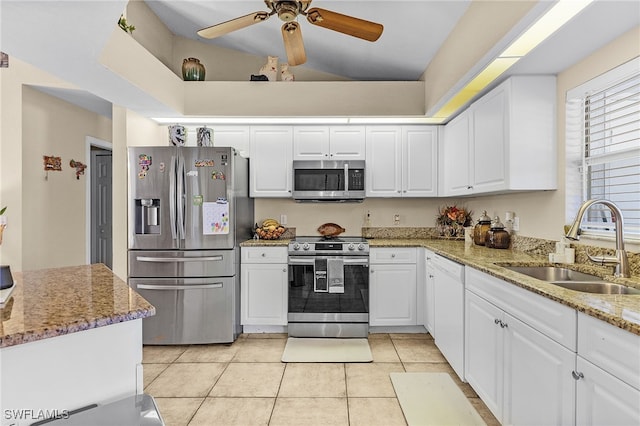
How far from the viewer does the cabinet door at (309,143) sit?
12.4 feet

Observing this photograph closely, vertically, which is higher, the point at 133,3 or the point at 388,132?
the point at 133,3

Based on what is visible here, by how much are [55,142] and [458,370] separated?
453 cm

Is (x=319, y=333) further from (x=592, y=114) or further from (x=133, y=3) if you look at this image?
(x=133, y=3)

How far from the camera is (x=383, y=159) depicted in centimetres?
377

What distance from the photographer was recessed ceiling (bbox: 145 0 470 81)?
269 centimetres

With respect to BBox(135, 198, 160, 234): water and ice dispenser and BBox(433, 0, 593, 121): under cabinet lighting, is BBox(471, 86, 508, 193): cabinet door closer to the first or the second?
BBox(433, 0, 593, 121): under cabinet lighting

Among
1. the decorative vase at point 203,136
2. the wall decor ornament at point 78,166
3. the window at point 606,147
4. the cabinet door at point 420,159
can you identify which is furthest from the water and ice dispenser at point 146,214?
the window at point 606,147

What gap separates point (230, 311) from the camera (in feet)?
10.6

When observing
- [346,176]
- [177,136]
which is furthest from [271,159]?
[177,136]

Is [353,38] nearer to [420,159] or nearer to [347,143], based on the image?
[347,143]

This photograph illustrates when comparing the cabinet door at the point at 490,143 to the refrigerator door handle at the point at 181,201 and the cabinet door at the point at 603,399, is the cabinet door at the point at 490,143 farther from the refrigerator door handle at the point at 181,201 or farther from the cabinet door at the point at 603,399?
the refrigerator door handle at the point at 181,201

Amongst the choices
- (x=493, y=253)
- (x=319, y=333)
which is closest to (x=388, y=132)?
(x=493, y=253)

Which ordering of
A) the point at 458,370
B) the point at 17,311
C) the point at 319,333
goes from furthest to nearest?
1. the point at 319,333
2. the point at 458,370
3. the point at 17,311

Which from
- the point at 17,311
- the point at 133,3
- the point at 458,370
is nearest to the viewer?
the point at 17,311
